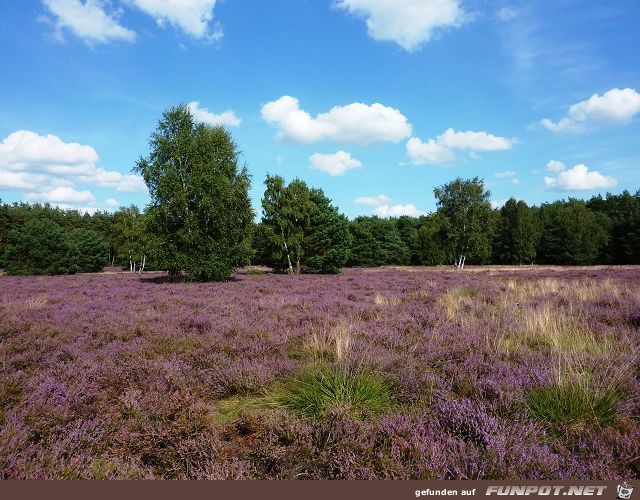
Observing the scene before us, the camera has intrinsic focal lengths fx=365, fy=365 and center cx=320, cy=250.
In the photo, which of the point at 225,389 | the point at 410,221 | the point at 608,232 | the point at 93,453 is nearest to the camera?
the point at 93,453

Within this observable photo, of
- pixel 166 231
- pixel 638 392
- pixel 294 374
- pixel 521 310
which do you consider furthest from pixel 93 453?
pixel 166 231

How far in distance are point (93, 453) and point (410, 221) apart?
94685mm

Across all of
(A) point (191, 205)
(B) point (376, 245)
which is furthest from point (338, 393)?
(B) point (376, 245)

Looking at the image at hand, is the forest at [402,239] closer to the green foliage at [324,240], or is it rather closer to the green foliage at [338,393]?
the green foliage at [324,240]

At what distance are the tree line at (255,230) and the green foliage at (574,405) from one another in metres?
23.3

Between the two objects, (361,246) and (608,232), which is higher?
(608,232)

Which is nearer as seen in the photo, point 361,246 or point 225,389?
point 225,389

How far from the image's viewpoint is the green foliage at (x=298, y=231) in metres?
41.7

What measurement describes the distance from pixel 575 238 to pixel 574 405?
77.7m

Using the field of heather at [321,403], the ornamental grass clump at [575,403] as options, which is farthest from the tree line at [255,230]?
the ornamental grass clump at [575,403]

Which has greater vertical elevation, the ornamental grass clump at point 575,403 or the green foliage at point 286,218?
the green foliage at point 286,218

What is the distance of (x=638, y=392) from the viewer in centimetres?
410

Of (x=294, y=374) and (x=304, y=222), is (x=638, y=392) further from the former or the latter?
(x=304, y=222)

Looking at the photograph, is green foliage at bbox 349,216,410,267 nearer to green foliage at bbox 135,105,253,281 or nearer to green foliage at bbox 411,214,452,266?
green foliage at bbox 411,214,452,266
